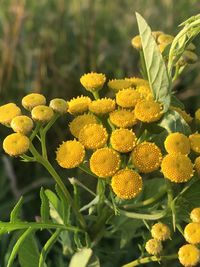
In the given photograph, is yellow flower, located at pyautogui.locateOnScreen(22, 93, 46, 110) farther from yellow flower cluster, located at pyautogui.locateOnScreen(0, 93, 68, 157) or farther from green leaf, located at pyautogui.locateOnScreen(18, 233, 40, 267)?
green leaf, located at pyautogui.locateOnScreen(18, 233, 40, 267)

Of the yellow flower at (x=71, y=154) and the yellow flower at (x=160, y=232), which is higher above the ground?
the yellow flower at (x=71, y=154)

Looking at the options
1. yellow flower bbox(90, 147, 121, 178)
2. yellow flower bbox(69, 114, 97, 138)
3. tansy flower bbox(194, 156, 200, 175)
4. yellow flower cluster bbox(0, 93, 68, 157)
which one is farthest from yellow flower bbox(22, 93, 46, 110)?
tansy flower bbox(194, 156, 200, 175)

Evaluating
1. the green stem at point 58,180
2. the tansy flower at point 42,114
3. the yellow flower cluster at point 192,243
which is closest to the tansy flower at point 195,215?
the yellow flower cluster at point 192,243

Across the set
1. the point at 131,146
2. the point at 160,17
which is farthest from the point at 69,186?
the point at 160,17

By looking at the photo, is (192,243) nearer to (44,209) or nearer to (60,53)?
(44,209)

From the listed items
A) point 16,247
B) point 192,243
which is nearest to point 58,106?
point 16,247

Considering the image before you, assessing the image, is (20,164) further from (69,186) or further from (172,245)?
(172,245)

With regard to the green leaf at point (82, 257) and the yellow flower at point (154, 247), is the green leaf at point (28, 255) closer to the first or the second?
the green leaf at point (82, 257)
